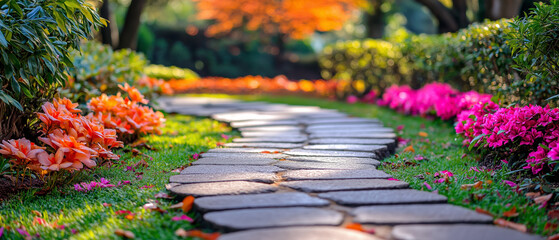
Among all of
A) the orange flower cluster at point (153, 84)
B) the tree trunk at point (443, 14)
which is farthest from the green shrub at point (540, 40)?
the tree trunk at point (443, 14)

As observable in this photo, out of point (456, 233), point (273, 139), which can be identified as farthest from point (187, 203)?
point (273, 139)

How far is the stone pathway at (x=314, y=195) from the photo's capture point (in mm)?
1861

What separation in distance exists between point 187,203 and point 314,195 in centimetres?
56

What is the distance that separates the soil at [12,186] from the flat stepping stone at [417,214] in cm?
174

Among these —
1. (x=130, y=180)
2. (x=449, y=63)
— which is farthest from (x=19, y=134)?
(x=449, y=63)

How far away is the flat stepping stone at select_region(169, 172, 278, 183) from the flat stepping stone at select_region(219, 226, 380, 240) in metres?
0.79

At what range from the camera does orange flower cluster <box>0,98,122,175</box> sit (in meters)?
2.54

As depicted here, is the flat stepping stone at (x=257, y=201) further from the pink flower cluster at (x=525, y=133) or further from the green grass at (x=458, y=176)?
the pink flower cluster at (x=525, y=133)

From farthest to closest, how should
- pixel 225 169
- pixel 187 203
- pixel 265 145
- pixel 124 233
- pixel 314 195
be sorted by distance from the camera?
1. pixel 265 145
2. pixel 225 169
3. pixel 314 195
4. pixel 187 203
5. pixel 124 233

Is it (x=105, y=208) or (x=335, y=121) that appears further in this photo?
(x=335, y=121)

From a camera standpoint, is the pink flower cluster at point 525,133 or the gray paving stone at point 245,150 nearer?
the pink flower cluster at point 525,133

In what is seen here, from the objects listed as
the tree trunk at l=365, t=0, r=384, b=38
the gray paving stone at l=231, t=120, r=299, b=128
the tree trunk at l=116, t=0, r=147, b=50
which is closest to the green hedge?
the gray paving stone at l=231, t=120, r=299, b=128

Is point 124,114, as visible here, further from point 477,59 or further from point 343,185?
point 477,59

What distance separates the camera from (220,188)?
2.44 meters
